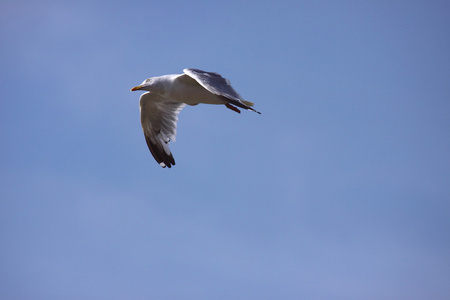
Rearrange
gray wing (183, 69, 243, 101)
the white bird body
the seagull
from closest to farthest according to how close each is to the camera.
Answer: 1. gray wing (183, 69, 243, 101)
2. the seagull
3. the white bird body

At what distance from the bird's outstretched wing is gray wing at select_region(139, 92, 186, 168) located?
7.21ft

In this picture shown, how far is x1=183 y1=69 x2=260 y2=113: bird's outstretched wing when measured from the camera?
7.84 metres

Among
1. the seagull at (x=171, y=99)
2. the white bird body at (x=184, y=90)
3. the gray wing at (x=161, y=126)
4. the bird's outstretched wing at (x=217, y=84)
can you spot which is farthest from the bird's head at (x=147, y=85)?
the gray wing at (x=161, y=126)

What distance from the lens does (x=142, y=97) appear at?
1083cm

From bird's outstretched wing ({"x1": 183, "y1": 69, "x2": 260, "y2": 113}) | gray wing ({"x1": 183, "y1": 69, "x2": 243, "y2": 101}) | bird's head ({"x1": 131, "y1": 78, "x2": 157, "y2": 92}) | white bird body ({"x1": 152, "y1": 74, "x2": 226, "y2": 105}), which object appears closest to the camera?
bird's outstretched wing ({"x1": 183, "y1": 69, "x2": 260, "y2": 113})

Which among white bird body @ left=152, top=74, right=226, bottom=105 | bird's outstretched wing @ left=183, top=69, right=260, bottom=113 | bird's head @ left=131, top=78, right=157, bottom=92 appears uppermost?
bird's head @ left=131, top=78, right=157, bottom=92

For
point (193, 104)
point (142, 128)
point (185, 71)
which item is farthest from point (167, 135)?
point (185, 71)

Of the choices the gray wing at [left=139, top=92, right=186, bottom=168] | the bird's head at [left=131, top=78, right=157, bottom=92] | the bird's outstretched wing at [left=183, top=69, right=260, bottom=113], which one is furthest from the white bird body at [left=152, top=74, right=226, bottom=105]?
the gray wing at [left=139, top=92, right=186, bottom=168]

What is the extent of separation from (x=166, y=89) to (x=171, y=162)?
222cm

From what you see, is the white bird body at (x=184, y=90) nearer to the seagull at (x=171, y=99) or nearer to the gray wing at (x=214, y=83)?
the seagull at (x=171, y=99)

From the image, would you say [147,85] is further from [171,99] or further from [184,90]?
[184,90]

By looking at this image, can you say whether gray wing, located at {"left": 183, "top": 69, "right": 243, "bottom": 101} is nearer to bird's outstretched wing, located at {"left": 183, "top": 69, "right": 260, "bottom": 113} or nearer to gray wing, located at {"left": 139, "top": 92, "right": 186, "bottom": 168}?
bird's outstretched wing, located at {"left": 183, "top": 69, "right": 260, "bottom": 113}

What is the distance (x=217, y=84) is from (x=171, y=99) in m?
1.42

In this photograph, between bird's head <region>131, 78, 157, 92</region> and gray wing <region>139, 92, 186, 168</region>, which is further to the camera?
gray wing <region>139, 92, 186, 168</region>
